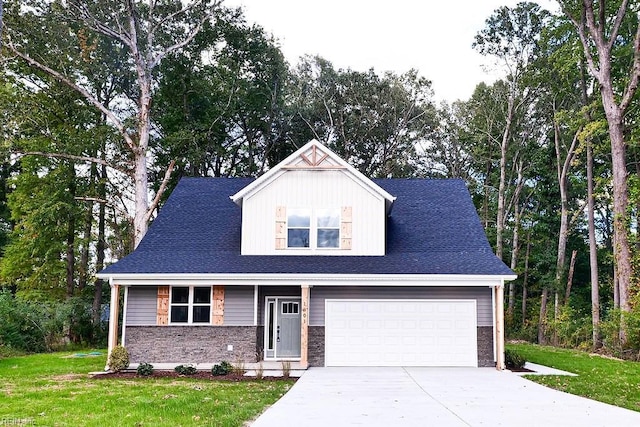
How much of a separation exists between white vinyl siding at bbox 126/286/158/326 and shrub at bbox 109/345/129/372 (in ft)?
4.09

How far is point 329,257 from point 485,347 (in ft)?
16.7

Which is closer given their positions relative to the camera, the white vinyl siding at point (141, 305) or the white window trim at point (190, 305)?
the white window trim at point (190, 305)

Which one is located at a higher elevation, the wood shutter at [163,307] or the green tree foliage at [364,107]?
the green tree foliage at [364,107]

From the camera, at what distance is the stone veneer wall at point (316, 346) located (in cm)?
1741

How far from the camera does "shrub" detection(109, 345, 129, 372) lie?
16.1 m

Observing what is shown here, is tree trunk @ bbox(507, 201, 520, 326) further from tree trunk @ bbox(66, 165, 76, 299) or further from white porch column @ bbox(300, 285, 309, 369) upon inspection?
tree trunk @ bbox(66, 165, 76, 299)

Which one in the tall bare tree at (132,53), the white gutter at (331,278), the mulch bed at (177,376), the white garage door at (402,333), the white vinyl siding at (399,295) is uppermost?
the tall bare tree at (132,53)

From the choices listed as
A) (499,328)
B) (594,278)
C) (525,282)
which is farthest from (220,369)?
(525,282)

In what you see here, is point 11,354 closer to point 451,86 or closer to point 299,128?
point 299,128

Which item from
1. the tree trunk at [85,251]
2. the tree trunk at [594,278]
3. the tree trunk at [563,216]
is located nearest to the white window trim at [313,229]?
the tree trunk at [594,278]

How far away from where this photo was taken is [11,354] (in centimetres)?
2139

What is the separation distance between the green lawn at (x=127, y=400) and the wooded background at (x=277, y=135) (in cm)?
1014

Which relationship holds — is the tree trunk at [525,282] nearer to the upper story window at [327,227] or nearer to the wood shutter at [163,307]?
the upper story window at [327,227]

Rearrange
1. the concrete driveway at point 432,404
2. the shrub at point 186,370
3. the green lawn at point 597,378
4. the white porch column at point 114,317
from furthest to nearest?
1. the white porch column at point 114,317
2. the shrub at point 186,370
3. the green lawn at point 597,378
4. the concrete driveway at point 432,404
